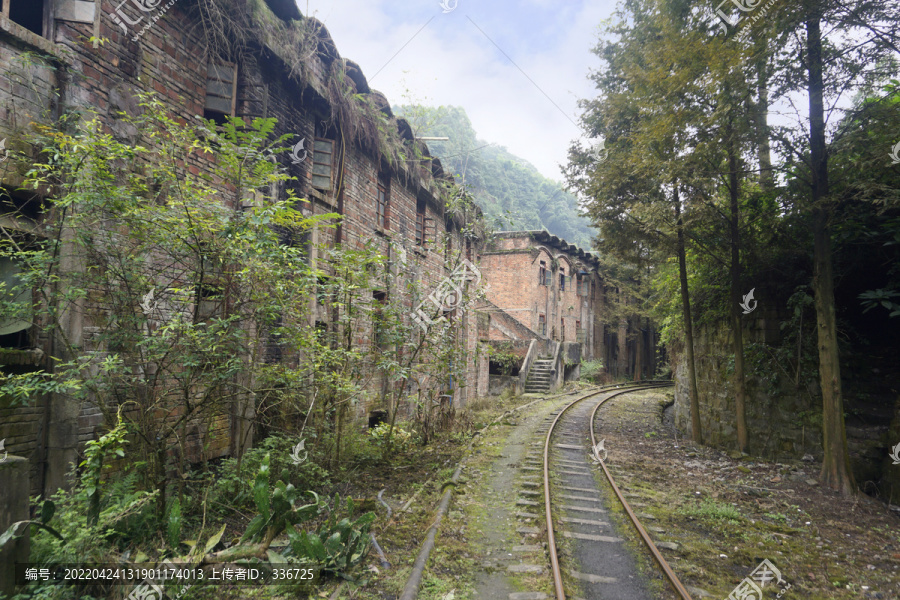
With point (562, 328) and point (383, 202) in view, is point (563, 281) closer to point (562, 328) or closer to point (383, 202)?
point (562, 328)

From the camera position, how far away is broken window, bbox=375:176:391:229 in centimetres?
1191

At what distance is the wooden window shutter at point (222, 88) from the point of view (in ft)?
23.3

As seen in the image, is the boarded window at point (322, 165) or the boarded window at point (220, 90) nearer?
the boarded window at point (220, 90)

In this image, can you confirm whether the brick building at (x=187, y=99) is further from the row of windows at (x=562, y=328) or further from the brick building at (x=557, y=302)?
the row of windows at (x=562, y=328)

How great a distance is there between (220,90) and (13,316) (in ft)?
15.1

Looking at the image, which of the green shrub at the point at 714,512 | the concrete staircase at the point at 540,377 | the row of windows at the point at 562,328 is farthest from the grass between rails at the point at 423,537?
the row of windows at the point at 562,328

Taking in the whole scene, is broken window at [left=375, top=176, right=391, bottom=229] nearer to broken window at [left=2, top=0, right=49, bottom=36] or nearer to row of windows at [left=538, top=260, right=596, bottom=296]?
broken window at [left=2, top=0, right=49, bottom=36]

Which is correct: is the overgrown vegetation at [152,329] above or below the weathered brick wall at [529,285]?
below

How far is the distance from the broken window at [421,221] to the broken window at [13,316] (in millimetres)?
10466

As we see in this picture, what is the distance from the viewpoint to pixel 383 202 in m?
12.2

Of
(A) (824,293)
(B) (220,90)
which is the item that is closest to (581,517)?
(A) (824,293)

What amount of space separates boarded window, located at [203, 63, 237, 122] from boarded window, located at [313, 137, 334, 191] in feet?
7.02

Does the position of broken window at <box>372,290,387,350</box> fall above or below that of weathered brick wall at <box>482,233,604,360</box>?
below

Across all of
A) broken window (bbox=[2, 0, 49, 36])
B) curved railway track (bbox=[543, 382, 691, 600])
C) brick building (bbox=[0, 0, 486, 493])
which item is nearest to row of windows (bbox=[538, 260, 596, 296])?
curved railway track (bbox=[543, 382, 691, 600])
